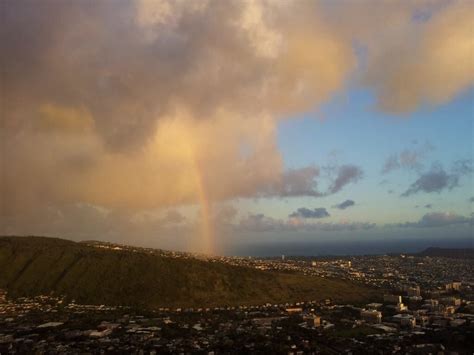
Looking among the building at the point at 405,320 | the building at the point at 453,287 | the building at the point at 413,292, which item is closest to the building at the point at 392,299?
A: the building at the point at 413,292

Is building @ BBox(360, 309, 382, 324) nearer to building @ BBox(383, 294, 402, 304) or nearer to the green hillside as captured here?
building @ BBox(383, 294, 402, 304)

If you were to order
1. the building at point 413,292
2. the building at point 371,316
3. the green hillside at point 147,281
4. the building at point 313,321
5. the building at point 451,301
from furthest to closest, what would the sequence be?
the building at point 413,292 → the green hillside at point 147,281 → the building at point 451,301 → the building at point 371,316 → the building at point 313,321

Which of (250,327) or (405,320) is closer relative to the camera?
(250,327)

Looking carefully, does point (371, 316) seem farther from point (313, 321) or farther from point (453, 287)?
point (453, 287)

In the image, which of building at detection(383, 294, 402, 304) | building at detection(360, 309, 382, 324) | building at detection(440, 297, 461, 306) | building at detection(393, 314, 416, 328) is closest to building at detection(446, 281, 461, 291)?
building at detection(440, 297, 461, 306)

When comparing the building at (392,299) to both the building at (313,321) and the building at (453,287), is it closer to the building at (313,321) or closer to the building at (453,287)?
the building at (453,287)

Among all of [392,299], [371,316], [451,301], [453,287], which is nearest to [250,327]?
[371,316]
